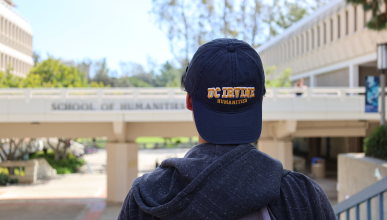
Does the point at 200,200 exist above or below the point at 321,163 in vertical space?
above

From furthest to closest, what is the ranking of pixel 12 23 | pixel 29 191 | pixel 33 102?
pixel 29 191
pixel 33 102
pixel 12 23

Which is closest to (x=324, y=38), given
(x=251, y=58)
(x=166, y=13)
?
(x=166, y=13)

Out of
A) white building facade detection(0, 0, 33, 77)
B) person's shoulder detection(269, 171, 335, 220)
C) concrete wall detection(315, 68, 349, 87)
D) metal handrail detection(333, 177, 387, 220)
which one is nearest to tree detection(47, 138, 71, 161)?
white building facade detection(0, 0, 33, 77)

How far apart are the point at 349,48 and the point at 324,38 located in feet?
15.2

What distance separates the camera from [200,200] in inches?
46.0

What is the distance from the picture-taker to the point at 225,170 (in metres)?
1.20

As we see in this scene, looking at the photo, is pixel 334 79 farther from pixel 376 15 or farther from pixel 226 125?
pixel 226 125

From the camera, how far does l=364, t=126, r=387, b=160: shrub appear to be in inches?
345

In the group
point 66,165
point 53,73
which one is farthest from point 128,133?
point 53,73

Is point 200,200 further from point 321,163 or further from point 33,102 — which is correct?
point 321,163

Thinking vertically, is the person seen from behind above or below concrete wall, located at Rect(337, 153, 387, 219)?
above

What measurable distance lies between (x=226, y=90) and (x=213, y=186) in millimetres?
349

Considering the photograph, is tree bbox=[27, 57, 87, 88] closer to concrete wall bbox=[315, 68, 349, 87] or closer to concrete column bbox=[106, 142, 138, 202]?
concrete column bbox=[106, 142, 138, 202]

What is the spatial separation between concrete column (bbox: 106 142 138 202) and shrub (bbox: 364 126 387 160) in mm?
11501
